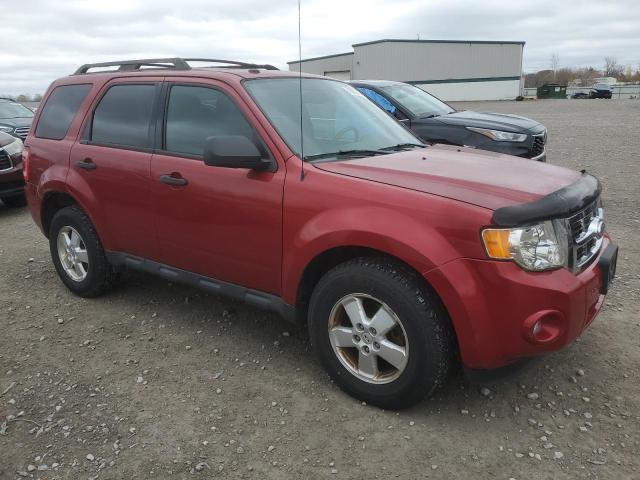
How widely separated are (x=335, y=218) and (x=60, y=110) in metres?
3.01

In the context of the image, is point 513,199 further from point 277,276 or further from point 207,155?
point 207,155

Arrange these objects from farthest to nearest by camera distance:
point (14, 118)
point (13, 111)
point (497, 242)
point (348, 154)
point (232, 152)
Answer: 1. point (13, 111)
2. point (14, 118)
3. point (348, 154)
4. point (232, 152)
5. point (497, 242)

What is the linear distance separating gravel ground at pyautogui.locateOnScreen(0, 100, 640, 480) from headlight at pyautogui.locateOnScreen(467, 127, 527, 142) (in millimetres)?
3076

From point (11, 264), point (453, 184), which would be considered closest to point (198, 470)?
point (453, 184)

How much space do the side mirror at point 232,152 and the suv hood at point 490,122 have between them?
4.81 m

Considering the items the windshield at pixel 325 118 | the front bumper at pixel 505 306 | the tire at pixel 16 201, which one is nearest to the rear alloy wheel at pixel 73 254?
the windshield at pixel 325 118

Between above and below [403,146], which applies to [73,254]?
below

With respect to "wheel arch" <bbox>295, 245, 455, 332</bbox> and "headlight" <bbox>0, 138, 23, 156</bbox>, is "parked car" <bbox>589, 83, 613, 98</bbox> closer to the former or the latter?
"headlight" <bbox>0, 138, 23, 156</bbox>

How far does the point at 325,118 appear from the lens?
12.1 feet

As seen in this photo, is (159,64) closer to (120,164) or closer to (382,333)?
(120,164)

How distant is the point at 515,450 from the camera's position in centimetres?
265

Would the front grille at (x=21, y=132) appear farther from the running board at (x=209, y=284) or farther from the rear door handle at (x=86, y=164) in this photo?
the running board at (x=209, y=284)

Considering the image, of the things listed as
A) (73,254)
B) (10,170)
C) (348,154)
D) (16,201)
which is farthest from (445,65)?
(348,154)

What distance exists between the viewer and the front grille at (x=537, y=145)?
7059 mm
